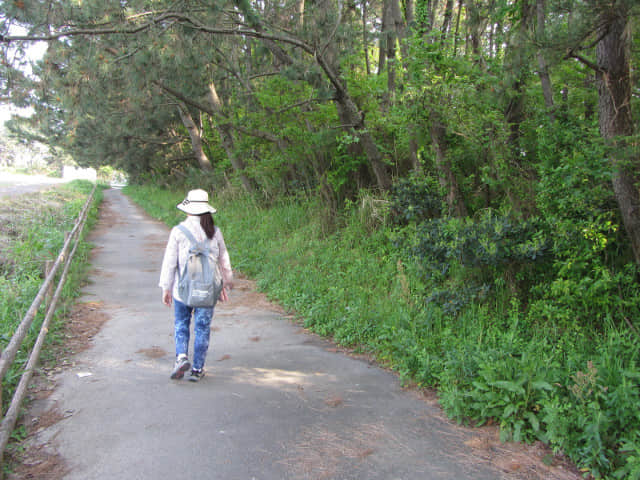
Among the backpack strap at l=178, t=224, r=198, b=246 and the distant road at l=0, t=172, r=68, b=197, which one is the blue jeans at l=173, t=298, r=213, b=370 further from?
the distant road at l=0, t=172, r=68, b=197

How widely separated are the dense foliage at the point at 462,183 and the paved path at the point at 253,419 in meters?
0.46

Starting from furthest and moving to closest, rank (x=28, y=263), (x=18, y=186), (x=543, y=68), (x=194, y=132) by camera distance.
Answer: (x=18, y=186)
(x=194, y=132)
(x=28, y=263)
(x=543, y=68)

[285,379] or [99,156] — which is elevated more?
[99,156]

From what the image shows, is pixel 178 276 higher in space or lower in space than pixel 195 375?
→ higher

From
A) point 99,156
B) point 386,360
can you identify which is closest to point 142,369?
point 386,360

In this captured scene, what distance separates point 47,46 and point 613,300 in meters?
8.75

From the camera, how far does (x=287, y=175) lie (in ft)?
48.0

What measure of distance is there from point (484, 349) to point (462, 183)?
A: 349cm

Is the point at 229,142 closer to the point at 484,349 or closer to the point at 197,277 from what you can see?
the point at 197,277

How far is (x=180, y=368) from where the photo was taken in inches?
193

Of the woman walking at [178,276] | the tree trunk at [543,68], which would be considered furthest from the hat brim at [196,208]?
the tree trunk at [543,68]

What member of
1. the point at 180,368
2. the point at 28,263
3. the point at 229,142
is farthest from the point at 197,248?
the point at 229,142

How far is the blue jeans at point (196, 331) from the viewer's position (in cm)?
498

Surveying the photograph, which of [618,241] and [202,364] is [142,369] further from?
[618,241]
